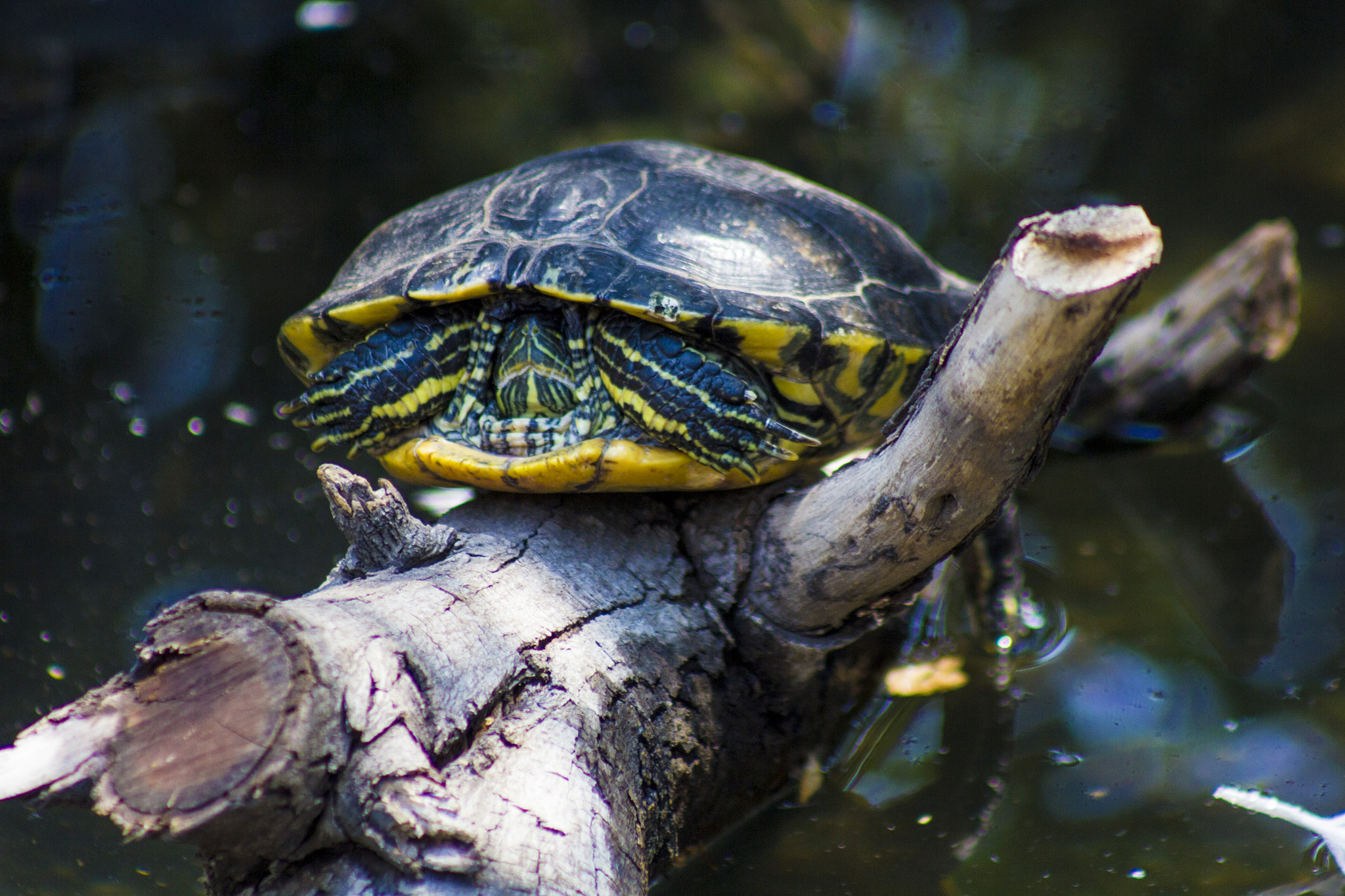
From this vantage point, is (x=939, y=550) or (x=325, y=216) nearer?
(x=939, y=550)

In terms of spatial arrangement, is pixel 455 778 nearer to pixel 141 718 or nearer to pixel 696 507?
pixel 141 718

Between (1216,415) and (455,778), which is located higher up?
(455,778)

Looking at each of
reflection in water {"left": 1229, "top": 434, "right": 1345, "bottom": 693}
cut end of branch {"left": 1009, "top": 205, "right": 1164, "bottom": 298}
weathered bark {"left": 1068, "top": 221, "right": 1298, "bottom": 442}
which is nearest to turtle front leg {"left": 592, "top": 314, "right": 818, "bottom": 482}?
cut end of branch {"left": 1009, "top": 205, "right": 1164, "bottom": 298}

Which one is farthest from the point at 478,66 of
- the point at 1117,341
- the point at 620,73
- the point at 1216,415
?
the point at 1216,415

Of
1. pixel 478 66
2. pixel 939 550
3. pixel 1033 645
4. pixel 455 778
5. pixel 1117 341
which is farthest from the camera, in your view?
pixel 478 66

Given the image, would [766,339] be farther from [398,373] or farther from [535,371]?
[398,373]

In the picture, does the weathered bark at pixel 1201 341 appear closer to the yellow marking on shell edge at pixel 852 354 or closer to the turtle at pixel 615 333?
the turtle at pixel 615 333
